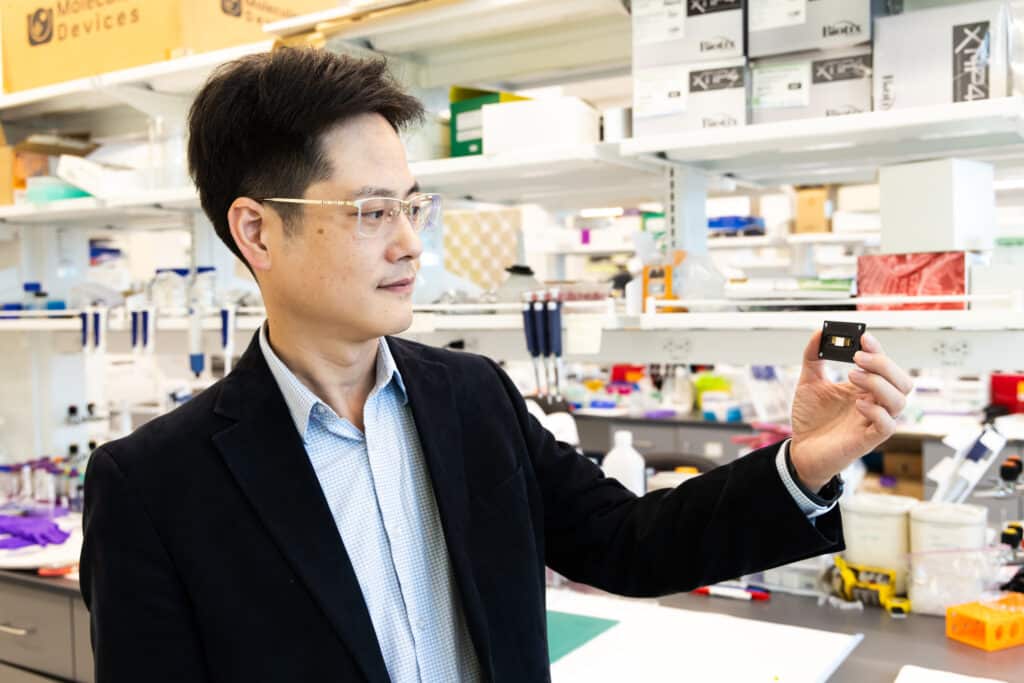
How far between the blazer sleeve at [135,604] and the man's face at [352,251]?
31cm

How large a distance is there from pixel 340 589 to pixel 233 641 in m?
0.13

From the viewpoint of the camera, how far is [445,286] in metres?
2.48

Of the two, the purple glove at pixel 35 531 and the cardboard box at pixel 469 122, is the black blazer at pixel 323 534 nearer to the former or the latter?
the cardboard box at pixel 469 122

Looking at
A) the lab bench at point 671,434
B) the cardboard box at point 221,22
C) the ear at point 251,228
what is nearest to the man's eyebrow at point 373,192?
the ear at point 251,228

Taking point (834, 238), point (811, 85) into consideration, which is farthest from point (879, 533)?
point (834, 238)

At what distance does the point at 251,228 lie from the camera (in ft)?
3.71

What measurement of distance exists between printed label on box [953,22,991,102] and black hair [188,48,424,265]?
1005 mm

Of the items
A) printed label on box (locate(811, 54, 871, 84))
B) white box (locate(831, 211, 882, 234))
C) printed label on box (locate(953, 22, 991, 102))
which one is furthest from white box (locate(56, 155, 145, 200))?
white box (locate(831, 211, 882, 234))

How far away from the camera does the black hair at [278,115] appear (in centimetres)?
108

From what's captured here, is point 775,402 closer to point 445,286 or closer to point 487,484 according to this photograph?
point 445,286

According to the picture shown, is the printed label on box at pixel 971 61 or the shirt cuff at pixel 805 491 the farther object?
the printed label on box at pixel 971 61

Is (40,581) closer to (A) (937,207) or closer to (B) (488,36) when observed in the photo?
(B) (488,36)

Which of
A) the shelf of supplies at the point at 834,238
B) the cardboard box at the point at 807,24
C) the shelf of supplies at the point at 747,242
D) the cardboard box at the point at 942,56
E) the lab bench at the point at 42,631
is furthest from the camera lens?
the shelf of supplies at the point at 747,242

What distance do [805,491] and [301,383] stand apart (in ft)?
2.04
